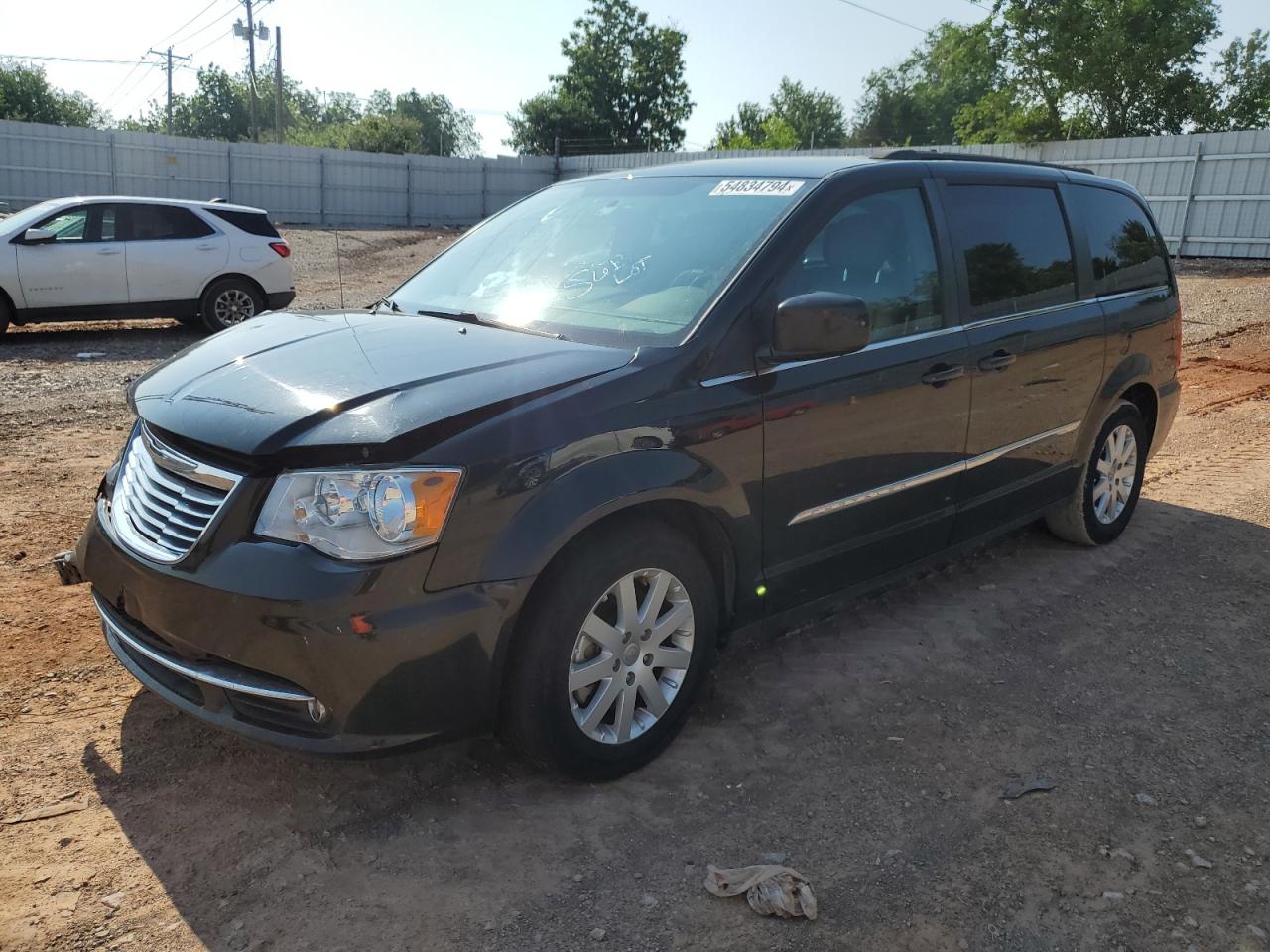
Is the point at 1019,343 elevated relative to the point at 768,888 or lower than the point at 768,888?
elevated

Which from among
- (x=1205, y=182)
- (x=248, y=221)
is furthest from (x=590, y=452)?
(x=1205, y=182)

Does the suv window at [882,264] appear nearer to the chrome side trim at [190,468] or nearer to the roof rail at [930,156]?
the roof rail at [930,156]

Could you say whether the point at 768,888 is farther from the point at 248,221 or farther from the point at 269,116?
the point at 269,116

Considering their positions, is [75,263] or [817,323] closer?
[817,323]

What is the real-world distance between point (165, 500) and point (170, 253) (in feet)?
34.4

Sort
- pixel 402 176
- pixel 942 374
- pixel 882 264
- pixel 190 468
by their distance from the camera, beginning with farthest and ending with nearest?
pixel 402 176 < pixel 942 374 < pixel 882 264 < pixel 190 468

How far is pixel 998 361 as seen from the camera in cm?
427

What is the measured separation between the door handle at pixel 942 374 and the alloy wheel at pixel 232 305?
10.5 m

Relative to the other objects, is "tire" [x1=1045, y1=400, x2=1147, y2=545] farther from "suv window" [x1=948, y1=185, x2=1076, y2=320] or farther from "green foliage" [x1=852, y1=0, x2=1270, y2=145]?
"green foliage" [x1=852, y1=0, x2=1270, y2=145]

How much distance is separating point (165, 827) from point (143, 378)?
1.48 m

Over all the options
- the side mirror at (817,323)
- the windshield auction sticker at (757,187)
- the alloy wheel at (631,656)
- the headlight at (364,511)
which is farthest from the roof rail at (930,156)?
the headlight at (364,511)

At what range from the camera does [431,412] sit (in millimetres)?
2762

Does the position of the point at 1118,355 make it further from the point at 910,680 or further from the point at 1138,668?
the point at 910,680

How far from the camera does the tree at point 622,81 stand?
179ft
